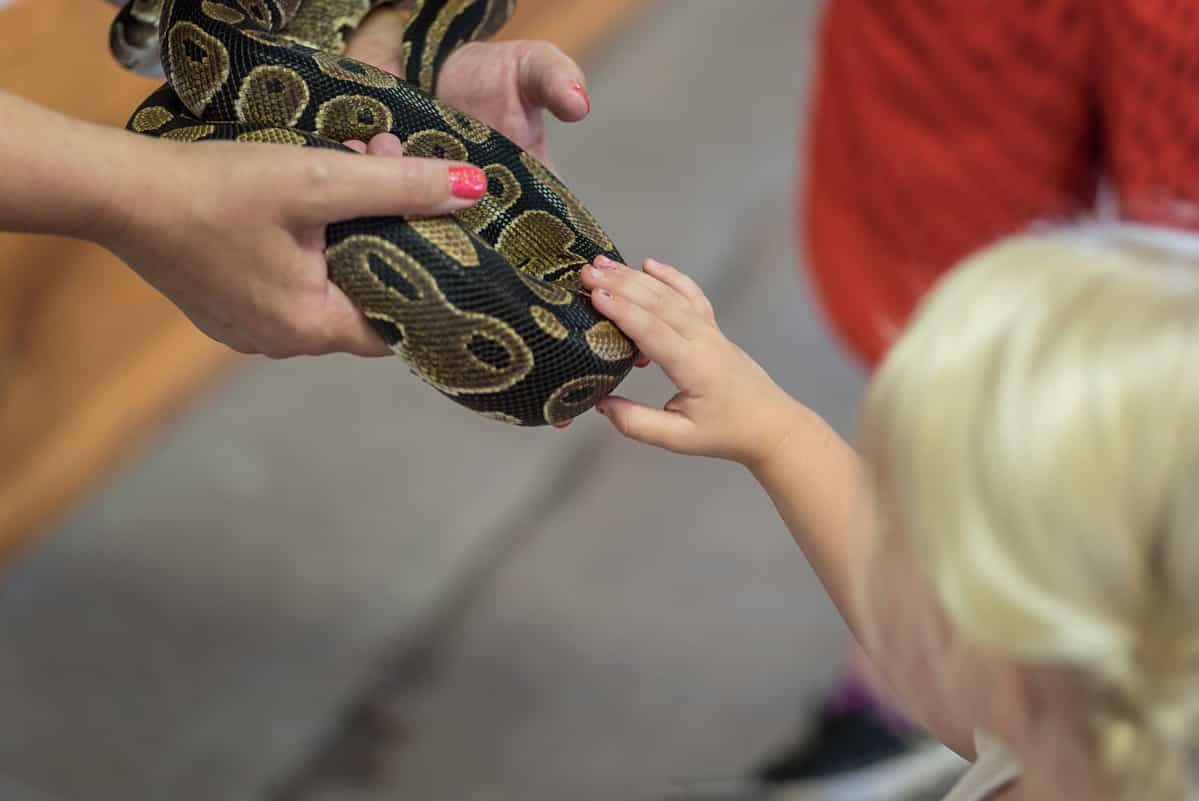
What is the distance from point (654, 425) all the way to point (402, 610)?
1.55m

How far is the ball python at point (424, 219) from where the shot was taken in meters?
1.23

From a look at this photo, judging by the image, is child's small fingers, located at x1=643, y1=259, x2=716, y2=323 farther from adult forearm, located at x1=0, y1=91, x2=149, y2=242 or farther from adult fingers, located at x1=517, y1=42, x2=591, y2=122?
adult forearm, located at x1=0, y1=91, x2=149, y2=242

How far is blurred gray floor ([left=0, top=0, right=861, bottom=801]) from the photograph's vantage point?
2.40 metres

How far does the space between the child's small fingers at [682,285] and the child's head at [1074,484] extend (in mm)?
422

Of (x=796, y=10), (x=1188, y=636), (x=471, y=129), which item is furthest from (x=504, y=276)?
(x=796, y=10)

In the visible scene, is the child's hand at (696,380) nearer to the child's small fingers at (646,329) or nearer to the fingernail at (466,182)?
the child's small fingers at (646,329)

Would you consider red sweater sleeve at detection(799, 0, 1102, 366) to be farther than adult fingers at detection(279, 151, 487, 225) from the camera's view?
Yes

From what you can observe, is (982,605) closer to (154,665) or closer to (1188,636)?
(1188,636)

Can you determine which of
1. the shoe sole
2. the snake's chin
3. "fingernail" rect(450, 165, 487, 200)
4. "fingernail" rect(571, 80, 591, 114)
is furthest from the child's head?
the shoe sole

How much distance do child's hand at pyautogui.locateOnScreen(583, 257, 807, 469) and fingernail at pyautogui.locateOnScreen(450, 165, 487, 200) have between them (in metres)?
0.14

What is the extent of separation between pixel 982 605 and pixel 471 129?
85cm

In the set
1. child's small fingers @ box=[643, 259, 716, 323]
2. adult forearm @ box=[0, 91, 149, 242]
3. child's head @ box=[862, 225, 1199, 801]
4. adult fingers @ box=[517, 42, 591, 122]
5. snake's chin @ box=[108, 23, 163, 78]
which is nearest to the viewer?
child's head @ box=[862, 225, 1199, 801]

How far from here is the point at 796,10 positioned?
4348 mm

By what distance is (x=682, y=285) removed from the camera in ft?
4.01
